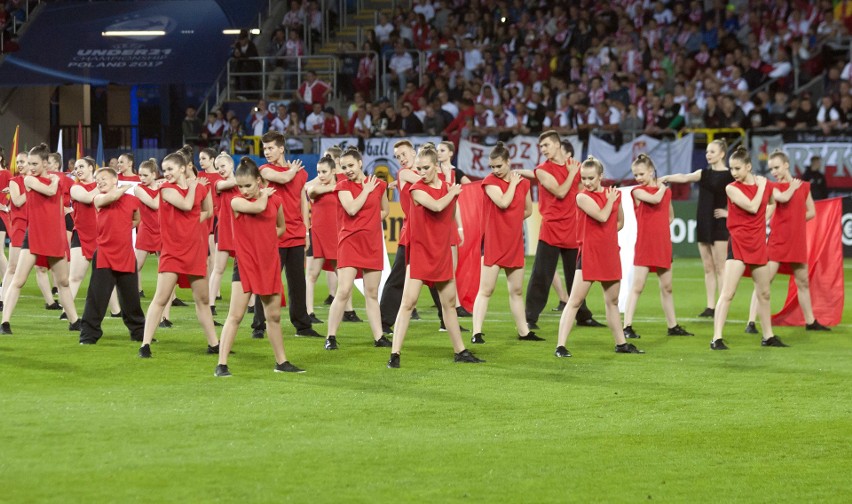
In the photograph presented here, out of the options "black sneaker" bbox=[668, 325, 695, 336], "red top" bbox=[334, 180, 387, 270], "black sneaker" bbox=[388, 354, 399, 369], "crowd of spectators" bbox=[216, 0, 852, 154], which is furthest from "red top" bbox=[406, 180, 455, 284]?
"crowd of spectators" bbox=[216, 0, 852, 154]

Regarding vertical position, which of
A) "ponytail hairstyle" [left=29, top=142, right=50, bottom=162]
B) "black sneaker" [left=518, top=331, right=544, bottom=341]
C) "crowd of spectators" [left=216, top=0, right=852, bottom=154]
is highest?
"crowd of spectators" [left=216, top=0, right=852, bottom=154]

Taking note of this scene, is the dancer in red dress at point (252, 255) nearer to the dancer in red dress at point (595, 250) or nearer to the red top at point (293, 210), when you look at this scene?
the red top at point (293, 210)

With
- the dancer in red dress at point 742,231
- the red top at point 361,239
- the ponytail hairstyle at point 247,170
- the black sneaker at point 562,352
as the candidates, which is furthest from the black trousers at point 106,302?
the dancer in red dress at point 742,231

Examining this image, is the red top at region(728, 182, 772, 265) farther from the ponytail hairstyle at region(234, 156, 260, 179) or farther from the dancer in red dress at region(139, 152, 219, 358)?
the dancer in red dress at region(139, 152, 219, 358)

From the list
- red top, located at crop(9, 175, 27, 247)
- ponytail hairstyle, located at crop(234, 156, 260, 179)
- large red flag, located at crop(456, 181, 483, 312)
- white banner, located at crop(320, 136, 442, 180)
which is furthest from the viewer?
white banner, located at crop(320, 136, 442, 180)

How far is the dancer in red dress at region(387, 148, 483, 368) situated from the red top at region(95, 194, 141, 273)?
10.6 feet

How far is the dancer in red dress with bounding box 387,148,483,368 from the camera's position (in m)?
11.0

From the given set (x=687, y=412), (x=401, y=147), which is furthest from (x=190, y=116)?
(x=687, y=412)

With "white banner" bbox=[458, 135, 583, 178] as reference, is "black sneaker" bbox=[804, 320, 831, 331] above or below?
below

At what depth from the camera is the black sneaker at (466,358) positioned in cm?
1146

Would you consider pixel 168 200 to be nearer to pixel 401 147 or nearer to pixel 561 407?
pixel 401 147

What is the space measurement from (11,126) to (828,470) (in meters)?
31.9

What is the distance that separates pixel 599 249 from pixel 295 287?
11.1 feet

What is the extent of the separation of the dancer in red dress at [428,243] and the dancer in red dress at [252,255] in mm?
1138
